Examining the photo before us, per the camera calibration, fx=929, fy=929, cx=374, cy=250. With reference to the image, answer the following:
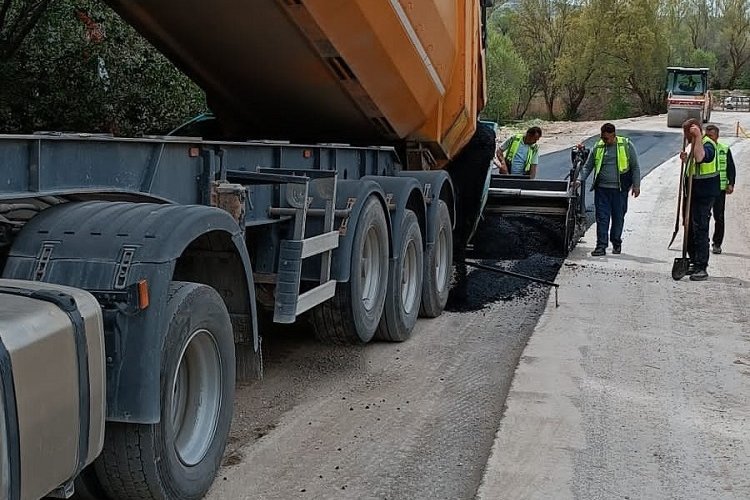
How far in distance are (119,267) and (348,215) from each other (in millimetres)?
2736

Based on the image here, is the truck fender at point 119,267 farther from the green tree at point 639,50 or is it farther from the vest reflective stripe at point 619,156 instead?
the green tree at point 639,50

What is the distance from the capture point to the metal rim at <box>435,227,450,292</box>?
8.00 meters

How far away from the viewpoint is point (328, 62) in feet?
20.8

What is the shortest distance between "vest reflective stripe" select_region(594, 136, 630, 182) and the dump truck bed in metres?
3.79

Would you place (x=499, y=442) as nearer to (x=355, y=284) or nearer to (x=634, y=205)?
(x=355, y=284)

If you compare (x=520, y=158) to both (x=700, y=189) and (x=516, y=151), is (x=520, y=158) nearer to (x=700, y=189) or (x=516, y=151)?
(x=516, y=151)

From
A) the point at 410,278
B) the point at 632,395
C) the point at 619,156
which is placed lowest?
the point at 632,395

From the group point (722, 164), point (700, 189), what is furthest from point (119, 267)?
point (722, 164)

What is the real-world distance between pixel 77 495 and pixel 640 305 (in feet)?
19.8

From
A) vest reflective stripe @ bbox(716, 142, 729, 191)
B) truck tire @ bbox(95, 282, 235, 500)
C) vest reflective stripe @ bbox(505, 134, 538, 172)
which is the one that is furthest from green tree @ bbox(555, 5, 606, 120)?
truck tire @ bbox(95, 282, 235, 500)

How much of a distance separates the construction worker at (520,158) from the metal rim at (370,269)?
6425 mm

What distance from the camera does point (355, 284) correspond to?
5957 millimetres

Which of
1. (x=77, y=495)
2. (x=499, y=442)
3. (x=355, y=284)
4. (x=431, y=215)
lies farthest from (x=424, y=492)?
(x=431, y=215)

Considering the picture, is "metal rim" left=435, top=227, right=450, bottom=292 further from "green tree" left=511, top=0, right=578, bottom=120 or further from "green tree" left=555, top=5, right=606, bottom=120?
"green tree" left=511, top=0, right=578, bottom=120
